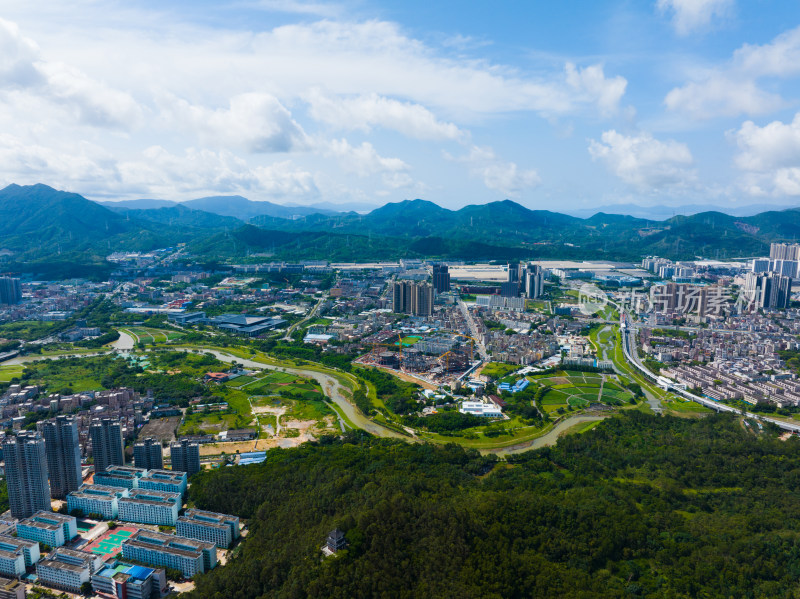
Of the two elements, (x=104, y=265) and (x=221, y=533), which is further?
(x=104, y=265)

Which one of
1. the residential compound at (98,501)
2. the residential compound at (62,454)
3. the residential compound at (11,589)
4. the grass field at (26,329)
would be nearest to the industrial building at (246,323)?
the grass field at (26,329)

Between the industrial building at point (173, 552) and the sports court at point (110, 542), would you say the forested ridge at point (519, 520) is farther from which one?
the sports court at point (110, 542)

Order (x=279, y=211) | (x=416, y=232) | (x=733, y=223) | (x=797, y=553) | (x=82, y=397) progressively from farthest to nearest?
1. (x=279, y=211)
2. (x=416, y=232)
3. (x=733, y=223)
4. (x=82, y=397)
5. (x=797, y=553)

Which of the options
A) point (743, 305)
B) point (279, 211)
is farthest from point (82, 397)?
point (279, 211)

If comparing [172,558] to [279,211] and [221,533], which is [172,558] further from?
[279,211]

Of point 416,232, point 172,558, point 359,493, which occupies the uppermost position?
point 416,232

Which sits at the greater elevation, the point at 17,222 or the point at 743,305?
the point at 17,222

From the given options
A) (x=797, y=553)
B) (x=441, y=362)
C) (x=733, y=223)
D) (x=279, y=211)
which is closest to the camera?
(x=797, y=553)
